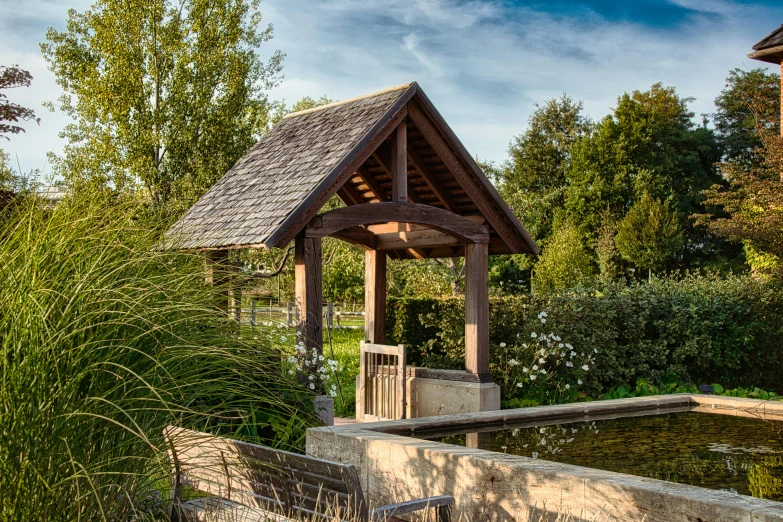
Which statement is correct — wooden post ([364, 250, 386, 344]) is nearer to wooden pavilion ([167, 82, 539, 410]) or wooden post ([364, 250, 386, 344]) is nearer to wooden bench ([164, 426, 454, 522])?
wooden pavilion ([167, 82, 539, 410])

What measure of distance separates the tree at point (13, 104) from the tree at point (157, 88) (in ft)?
38.9

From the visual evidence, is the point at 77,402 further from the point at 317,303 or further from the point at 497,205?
the point at 497,205

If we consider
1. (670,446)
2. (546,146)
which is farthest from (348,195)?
(546,146)

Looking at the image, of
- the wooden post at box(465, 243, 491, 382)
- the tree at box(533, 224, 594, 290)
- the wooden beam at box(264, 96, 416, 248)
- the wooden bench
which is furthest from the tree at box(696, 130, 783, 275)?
the wooden bench

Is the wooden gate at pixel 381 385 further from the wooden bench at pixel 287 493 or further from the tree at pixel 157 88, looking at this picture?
the tree at pixel 157 88

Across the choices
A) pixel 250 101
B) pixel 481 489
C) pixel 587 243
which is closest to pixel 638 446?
pixel 481 489

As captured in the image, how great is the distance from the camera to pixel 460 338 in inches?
421

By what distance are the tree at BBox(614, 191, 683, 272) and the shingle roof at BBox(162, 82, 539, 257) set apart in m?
24.4

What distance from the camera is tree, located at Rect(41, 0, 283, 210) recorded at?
72.8 ft

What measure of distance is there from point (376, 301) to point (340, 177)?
290 centimetres

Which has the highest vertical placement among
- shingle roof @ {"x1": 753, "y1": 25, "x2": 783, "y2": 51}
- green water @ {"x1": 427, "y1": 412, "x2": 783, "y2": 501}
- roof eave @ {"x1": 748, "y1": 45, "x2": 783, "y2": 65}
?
shingle roof @ {"x1": 753, "y1": 25, "x2": 783, "y2": 51}

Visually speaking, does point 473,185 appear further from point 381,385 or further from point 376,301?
point 381,385

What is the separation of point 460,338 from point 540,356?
1.03m

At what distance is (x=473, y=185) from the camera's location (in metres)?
9.50
